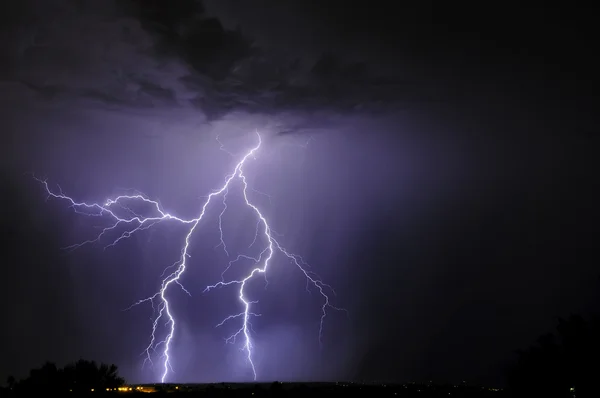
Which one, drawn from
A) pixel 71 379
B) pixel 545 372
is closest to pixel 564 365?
pixel 545 372

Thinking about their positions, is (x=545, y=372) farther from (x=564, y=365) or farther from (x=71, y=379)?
(x=71, y=379)

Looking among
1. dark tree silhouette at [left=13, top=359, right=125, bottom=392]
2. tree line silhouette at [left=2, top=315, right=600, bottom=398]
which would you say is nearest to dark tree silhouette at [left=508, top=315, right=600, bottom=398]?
tree line silhouette at [left=2, top=315, right=600, bottom=398]

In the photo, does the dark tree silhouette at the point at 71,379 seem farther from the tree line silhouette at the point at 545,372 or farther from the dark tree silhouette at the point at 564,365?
the dark tree silhouette at the point at 564,365

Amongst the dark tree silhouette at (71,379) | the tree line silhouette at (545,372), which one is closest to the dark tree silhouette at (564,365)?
the tree line silhouette at (545,372)

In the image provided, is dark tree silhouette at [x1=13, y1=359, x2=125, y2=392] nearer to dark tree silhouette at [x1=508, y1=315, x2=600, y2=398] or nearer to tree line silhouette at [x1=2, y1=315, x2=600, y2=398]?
tree line silhouette at [x1=2, y1=315, x2=600, y2=398]
